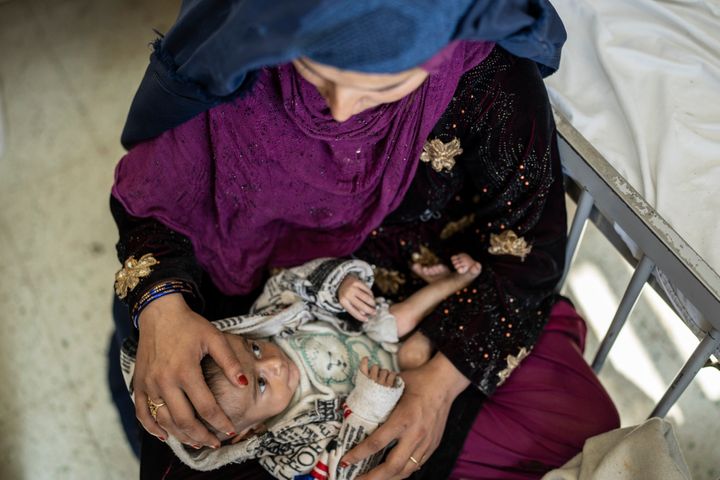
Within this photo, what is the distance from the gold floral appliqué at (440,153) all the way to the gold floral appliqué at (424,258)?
8.1 inches

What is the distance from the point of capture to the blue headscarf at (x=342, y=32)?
0.66 metres

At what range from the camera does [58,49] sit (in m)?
2.42

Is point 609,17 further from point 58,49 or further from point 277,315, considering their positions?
point 58,49

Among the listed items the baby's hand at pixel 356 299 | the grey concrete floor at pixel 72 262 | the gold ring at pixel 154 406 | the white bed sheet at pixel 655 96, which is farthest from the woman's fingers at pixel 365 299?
the grey concrete floor at pixel 72 262

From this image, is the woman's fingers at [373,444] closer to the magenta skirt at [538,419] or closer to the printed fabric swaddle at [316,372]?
the printed fabric swaddle at [316,372]

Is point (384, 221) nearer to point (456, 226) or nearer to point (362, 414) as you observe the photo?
point (456, 226)

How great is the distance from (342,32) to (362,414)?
2.08 feet

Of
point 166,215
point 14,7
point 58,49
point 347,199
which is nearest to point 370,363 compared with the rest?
point 347,199

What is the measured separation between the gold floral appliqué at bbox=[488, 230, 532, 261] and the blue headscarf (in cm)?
34

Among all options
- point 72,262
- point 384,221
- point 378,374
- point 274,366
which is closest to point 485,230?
point 384,221

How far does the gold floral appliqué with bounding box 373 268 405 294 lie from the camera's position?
4.34 ft

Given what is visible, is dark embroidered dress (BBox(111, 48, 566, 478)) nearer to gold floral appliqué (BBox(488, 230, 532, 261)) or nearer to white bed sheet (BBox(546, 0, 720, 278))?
gold floral appliqué (BBox(488, 230, 532, 261))

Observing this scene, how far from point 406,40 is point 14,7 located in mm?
2289

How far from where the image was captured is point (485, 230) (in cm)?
121
